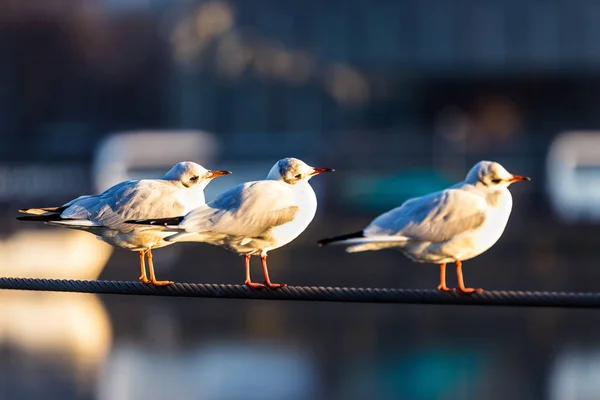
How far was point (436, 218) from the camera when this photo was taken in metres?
5.92

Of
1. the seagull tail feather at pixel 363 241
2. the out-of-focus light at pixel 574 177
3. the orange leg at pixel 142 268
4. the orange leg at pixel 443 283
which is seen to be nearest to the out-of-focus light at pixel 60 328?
the out-of-focus light at pixel 574 177

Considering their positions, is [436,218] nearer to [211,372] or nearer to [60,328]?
[211,372]

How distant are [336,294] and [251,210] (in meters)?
0.94

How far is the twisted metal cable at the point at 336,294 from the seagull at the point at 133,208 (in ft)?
1.33

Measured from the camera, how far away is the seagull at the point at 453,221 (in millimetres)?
5906

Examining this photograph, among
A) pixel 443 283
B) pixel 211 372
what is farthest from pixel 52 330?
pixel 443 283

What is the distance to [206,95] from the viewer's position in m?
38.5

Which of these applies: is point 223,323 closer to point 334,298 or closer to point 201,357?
point 201,357

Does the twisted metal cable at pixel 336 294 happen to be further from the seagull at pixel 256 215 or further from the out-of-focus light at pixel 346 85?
the out-of-focus light at pixel 346 85

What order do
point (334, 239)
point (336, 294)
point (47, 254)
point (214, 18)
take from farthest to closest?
point (214, 18) < point (47, 254) < point (334, 239) < point (336, 294)

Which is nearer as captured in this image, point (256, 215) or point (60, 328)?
point (256, 215)

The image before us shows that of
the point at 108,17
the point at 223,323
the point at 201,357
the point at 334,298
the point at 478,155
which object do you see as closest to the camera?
the point at 334,298

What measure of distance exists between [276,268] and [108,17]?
4986cm

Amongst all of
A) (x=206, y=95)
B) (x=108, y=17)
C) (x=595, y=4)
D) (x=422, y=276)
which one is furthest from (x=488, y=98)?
(x=108, y=17)
